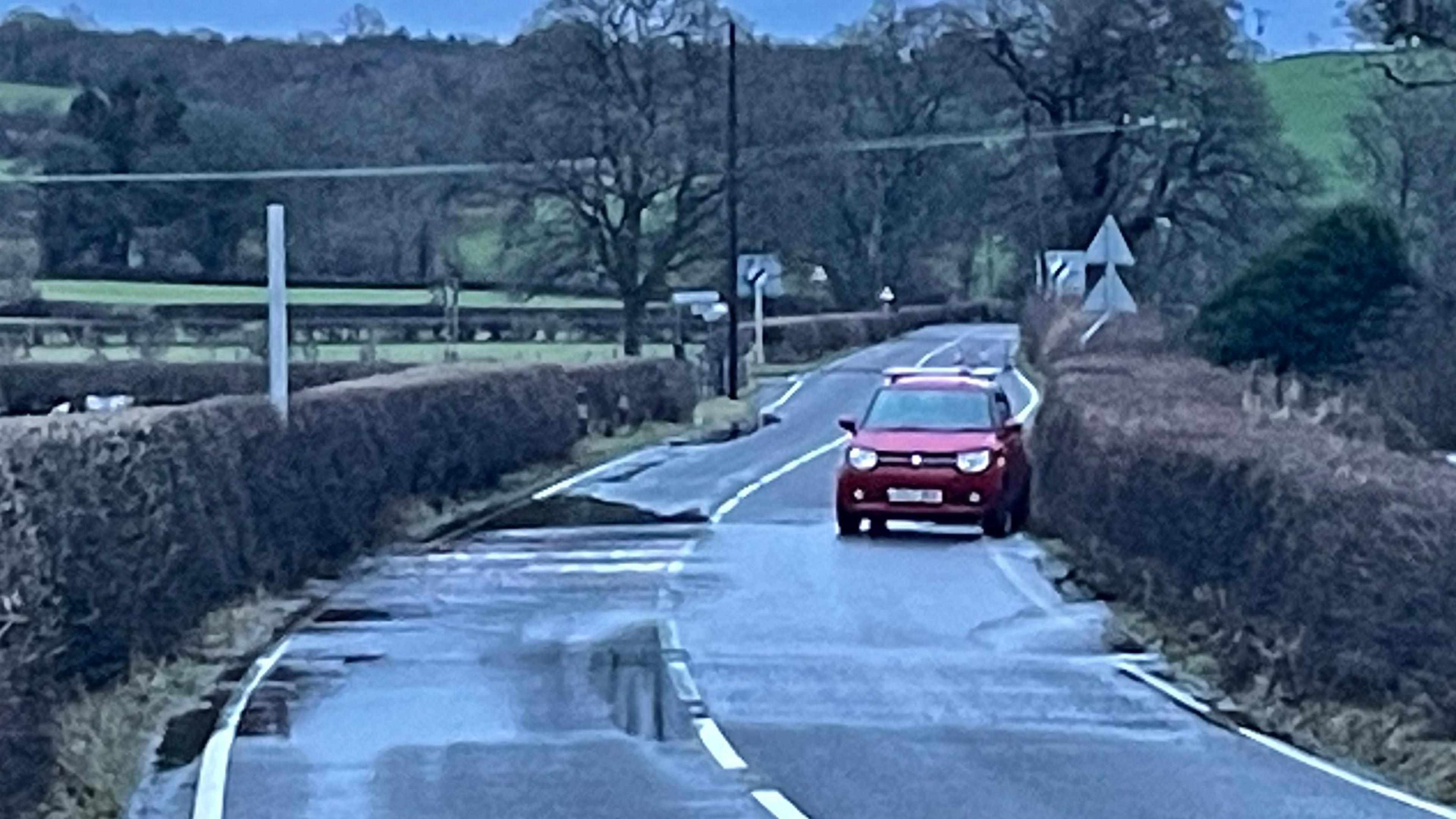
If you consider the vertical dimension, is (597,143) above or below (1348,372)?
above

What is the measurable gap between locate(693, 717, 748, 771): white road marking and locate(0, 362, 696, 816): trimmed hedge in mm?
3357

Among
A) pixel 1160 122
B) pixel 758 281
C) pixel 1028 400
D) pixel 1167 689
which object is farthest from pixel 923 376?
pixel 1160 122

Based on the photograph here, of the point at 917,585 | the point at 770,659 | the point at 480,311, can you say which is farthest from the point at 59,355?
the point at 770,659

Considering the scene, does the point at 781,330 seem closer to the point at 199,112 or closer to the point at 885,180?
the point at 199,112

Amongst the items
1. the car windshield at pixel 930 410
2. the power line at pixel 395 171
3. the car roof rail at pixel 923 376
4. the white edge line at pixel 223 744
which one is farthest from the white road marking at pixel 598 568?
the power line at pixel 395 171

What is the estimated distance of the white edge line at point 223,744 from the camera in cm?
1223

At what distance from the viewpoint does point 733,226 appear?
57688mm

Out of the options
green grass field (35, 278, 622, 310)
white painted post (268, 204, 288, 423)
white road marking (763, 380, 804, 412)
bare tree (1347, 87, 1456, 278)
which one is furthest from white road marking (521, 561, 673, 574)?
bare tree (1347, 87, 1456, 278)

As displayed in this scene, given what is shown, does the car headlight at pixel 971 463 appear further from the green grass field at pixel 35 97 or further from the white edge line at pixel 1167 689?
the green grass field at pixel 35 97

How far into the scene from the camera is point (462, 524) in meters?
29.8

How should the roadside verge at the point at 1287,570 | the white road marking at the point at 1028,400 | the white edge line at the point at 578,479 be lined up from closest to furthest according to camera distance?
the roadside verge at the point at 1287,570 → the white edge line at the point at 578,479 → the white road marking at the point at 1028,400

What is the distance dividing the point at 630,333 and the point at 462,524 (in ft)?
131

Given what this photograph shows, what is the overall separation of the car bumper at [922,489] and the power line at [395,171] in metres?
37.7

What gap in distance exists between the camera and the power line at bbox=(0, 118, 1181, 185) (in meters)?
67.5
